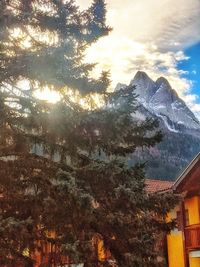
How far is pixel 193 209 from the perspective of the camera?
27.9 metres

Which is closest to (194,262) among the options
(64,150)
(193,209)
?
(193,209)

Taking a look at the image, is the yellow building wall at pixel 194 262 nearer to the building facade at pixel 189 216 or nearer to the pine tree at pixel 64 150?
the building facade at pixel 189 216

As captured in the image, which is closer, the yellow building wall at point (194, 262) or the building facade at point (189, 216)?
the building facade at point (189, 216)

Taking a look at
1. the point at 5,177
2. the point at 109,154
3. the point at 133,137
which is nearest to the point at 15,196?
the point at 5,177

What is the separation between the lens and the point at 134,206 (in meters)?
11.2

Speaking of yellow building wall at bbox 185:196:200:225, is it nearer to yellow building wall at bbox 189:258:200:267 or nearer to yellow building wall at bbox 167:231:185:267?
yellow building wall at bbox 167:231:185:267

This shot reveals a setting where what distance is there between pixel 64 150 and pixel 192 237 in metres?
15.8

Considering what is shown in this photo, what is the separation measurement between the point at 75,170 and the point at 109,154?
1279 mm

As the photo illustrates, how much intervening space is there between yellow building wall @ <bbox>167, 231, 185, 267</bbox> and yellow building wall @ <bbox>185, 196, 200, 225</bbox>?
1403 mm

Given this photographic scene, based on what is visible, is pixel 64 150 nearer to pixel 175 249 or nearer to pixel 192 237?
pixel 192 237

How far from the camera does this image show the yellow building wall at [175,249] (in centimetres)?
2911

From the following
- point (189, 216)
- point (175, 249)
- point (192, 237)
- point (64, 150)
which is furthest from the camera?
point (175, 249)

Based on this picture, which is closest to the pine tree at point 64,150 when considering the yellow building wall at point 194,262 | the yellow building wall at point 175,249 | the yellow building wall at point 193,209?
the yellow building wall at point 193,209

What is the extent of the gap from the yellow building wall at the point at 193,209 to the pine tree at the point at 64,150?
15203 millimetres
